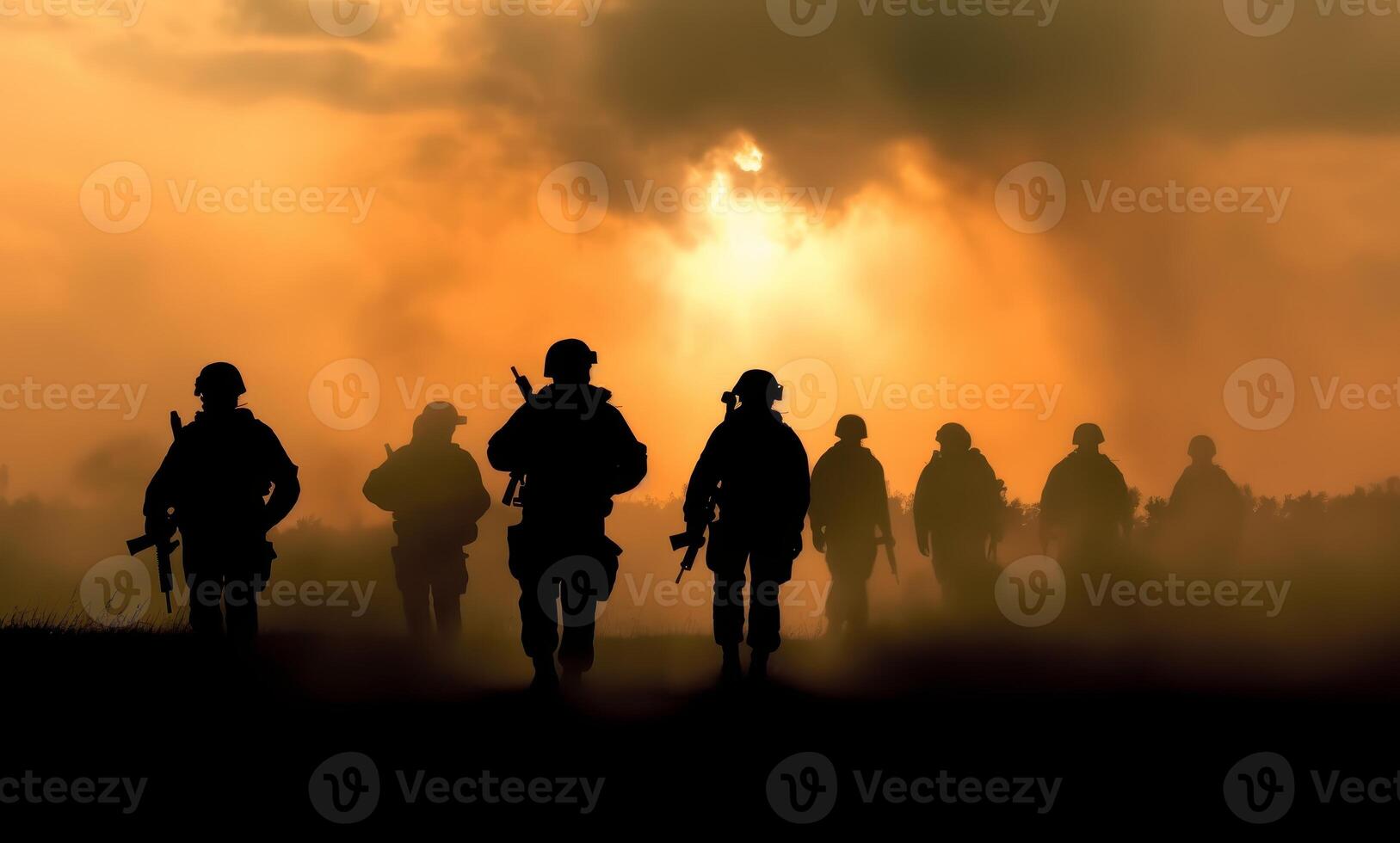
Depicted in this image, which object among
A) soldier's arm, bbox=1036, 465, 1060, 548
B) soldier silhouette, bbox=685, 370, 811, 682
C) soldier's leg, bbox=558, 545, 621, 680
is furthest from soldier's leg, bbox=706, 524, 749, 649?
soldier's arm, bbox=1036, 465, 1060, 548

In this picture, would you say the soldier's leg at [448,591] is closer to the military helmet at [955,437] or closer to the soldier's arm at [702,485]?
the soldier's arm at [702,485]

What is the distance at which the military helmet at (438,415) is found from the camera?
1741 centimetres

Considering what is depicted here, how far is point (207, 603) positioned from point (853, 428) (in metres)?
8.74

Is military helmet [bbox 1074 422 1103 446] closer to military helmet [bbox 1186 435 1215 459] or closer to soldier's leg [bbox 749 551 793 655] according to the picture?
military helmet [bbox 1186 435 1215 459]

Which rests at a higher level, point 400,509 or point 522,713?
point 400,509

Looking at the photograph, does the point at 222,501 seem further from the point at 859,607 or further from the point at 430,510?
the point at 859,607

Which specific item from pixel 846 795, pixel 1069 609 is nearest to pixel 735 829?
pixel 846 795

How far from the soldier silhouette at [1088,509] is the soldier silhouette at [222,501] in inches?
449

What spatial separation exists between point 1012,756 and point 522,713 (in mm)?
3828

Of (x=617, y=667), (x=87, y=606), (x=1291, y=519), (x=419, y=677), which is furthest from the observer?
(x=1291, y=519)

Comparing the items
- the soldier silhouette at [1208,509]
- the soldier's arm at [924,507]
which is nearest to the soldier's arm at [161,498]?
the soldier's arm at [924,507]

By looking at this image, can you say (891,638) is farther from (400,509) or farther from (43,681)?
(43,681)

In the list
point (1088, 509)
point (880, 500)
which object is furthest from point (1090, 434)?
point (880, 500)

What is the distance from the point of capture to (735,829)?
893cm
